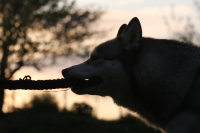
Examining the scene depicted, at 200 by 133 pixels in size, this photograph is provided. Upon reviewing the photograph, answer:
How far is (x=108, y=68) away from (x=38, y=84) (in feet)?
3.38

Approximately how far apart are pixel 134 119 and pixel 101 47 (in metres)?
9.97

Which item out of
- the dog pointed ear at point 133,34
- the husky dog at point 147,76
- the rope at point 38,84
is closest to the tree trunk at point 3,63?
the rope at point 38,84

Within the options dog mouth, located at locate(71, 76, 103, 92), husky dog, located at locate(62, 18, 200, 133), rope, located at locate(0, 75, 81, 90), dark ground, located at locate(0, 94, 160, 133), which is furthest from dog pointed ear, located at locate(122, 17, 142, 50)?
dark ground, located at locate(0, 94, 160, 133)

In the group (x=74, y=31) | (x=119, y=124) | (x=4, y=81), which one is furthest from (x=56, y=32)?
(x=4, y=81)

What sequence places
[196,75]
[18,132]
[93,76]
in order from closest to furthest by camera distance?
1. [196,75]
2. [93,76]
3. [18,132]

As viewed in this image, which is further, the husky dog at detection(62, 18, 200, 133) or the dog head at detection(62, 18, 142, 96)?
the dog head at detection(62, 18, 142, 96)

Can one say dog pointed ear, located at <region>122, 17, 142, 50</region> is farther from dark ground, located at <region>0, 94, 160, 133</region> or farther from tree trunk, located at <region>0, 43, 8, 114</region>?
tree trunk, located at <region>0, 43, 8, 114</region>

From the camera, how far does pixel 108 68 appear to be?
3.56 meters

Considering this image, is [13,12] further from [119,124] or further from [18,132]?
[119,124]

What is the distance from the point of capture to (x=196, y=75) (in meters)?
3.26

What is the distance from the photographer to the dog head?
139 inches

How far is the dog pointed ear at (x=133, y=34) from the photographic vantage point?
3498 mm

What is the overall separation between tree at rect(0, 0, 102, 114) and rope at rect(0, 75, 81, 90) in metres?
9.74

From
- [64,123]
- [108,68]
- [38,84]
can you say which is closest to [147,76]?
[108,68]
